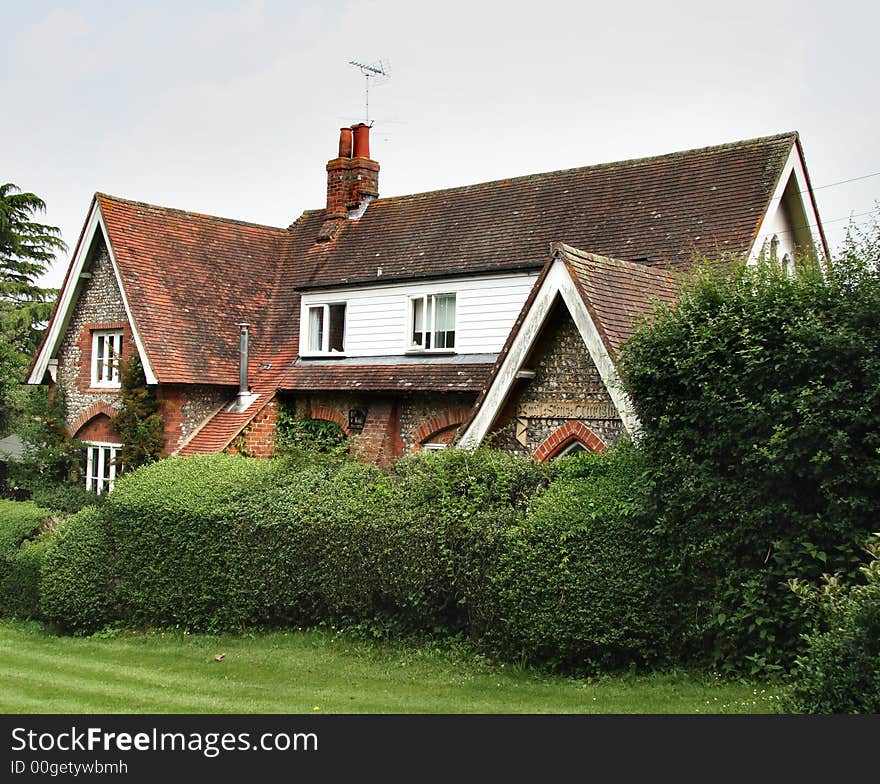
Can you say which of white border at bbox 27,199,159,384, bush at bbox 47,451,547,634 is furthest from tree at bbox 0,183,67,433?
bush at bbox 47,451,547,634

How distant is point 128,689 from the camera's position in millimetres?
13188

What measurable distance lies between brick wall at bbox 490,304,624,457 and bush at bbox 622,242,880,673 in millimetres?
2615

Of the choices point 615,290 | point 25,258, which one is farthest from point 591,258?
point 25,258

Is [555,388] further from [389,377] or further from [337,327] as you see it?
[337,327]

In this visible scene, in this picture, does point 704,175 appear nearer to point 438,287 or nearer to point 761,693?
point 438,287

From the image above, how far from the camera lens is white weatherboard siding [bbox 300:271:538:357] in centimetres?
2247

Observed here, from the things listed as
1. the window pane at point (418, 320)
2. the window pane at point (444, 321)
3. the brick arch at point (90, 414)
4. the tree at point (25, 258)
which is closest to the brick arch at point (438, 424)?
the window pane at point (444, 321)

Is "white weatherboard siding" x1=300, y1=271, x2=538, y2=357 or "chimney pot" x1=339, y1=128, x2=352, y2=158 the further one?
"chimney pot" x1=339, y1=128, x2=352, y2=158

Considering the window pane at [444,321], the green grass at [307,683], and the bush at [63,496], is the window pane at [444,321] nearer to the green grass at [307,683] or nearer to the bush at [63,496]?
the bush at [63,496]

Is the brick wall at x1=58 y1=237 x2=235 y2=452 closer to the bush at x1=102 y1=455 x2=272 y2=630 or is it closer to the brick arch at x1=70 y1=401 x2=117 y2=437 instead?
the brick arch at x1=70 y1=401 x2=117 y2=437

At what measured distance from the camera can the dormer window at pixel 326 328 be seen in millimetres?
26062

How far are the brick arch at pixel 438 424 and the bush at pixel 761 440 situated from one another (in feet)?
32.1

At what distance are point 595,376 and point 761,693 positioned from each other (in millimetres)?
5693
